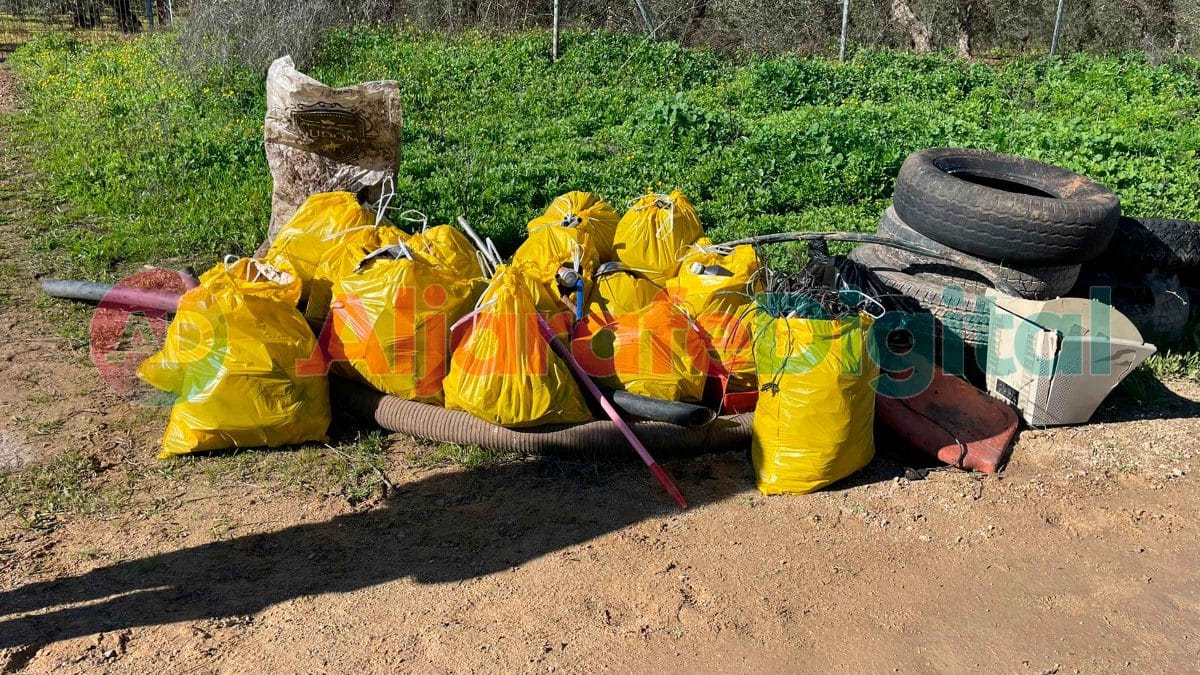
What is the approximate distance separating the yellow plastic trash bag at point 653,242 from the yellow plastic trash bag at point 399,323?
3.21 ft

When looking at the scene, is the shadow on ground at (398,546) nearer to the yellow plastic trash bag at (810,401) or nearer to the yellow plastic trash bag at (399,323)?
the yellow plastic trash bag at (810,401)

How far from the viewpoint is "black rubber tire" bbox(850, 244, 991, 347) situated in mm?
4656

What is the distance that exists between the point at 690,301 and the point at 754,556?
1.38m

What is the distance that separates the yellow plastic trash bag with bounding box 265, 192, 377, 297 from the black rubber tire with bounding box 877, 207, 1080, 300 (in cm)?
283

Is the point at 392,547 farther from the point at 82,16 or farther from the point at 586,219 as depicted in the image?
the point at 82,16

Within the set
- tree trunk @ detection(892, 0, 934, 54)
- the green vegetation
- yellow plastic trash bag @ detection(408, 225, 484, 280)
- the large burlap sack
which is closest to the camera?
yellow plastic trash bag @ detection(408, 225, 484, 280)

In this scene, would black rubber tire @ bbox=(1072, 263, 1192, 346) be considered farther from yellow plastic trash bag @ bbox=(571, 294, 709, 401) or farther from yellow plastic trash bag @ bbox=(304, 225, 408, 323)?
yellow plastic trash bag @ bbox=(304, 225, 408, 323)

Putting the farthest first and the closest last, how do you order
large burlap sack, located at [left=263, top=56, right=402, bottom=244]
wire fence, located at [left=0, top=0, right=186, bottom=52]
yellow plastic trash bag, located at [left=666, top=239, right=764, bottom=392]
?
wire fence, located at [left=0, top=0, right=186, bottom=52] < large burlap sack, located at [left=263, top=56, right=402, bottom=244] < yellow plastic trash bag, located at [left=666, top=239, right=764, bottom=392]

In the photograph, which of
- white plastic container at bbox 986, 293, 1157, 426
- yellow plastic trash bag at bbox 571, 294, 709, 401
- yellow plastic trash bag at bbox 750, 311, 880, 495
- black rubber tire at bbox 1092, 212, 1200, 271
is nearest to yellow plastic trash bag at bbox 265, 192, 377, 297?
yellow plastic trash bag at bbox 571, 294, 709, 401

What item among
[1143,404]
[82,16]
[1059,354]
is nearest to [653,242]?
[1059,354]

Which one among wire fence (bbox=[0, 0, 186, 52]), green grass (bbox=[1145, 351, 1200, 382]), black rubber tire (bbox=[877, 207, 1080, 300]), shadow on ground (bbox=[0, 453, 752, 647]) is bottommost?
shadow on ground (bbox=[0, 453, 752, 647])

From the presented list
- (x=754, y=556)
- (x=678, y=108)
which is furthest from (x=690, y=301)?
(x=678, y=108)

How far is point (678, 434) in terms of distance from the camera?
4109mm

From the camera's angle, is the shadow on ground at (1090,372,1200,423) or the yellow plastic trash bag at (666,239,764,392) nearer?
the yellow plastic trash bag at (666,239,764,392)
